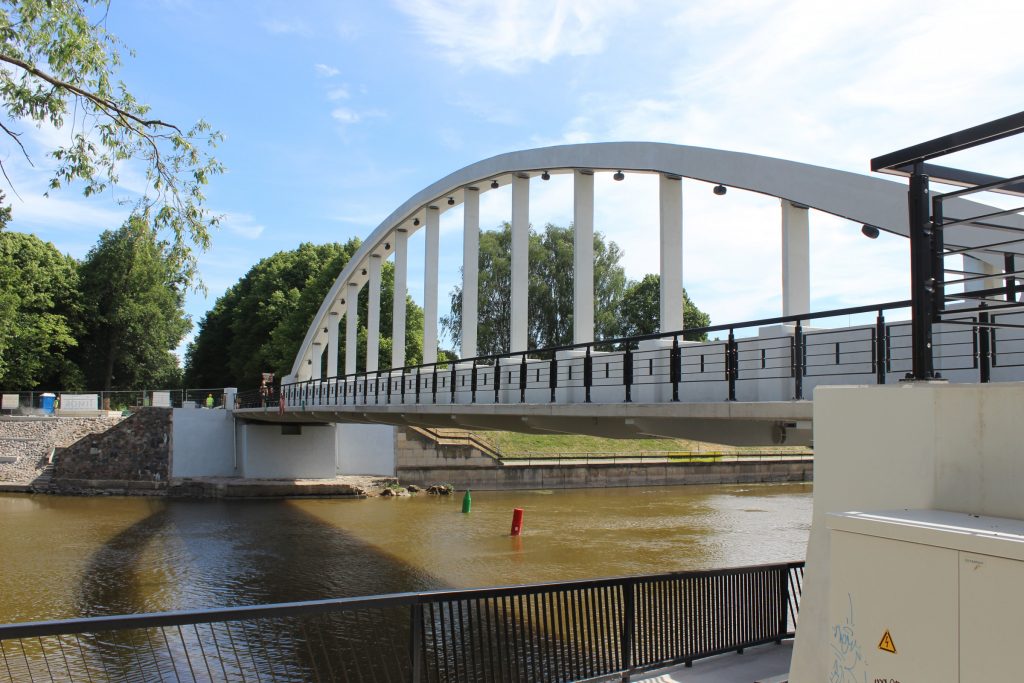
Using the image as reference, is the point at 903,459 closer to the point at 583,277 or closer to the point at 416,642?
the point at 416,642

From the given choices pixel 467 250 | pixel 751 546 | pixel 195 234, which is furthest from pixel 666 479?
pixel 195 234

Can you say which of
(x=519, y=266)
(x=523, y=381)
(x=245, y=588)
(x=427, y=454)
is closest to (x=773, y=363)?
(x=523, y=381)

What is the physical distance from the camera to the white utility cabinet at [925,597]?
309cm

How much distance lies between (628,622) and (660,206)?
8.60 metres

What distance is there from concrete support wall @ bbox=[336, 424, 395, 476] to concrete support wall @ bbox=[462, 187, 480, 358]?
1499 cm

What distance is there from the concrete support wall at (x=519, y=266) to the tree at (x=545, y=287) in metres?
20.5

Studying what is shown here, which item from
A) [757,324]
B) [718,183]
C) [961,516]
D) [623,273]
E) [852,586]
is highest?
[623,273]

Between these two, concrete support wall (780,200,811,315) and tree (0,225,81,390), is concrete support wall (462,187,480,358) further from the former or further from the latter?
tree (0,225,81,390)

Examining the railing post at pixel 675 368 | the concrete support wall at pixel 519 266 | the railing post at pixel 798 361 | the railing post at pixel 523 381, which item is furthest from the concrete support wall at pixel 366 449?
the railing post at pixel 798 361

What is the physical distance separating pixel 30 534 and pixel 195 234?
14.5m

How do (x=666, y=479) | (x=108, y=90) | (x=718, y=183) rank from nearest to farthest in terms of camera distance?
1. (x=108, y=90)
2. (x=718, y=183)
3. (x=666, y=479)

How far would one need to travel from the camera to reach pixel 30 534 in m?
20.8

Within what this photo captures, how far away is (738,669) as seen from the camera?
6.95 metres

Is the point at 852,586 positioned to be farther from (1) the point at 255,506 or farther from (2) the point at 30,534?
(1) the point at 255,506
